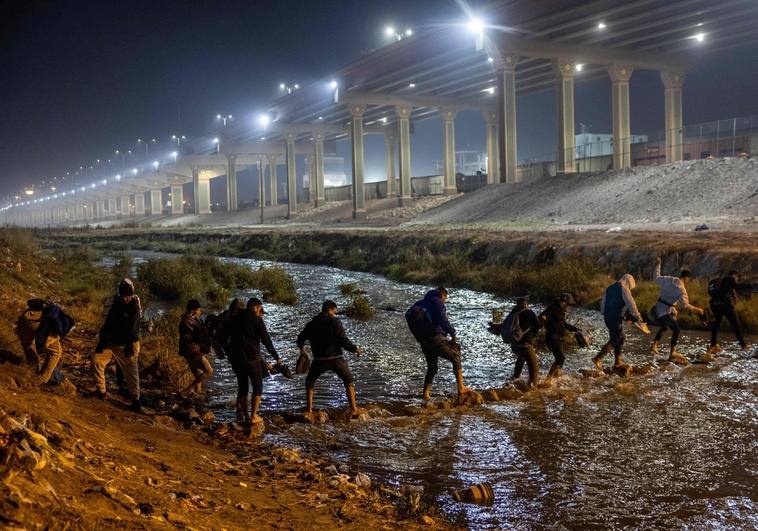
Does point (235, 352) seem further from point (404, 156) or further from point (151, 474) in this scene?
point (404, 156)

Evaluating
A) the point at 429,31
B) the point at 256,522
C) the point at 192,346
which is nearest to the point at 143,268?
the point at 192,346

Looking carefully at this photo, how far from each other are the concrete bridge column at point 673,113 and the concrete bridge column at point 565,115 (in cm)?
633

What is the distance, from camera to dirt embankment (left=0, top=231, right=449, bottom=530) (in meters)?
4.49

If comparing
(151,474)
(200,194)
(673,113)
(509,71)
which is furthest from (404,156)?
(151,474)

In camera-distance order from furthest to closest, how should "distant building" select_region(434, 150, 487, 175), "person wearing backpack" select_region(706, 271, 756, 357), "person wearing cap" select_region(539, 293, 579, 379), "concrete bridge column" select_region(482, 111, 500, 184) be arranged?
"distant building" select_region(434, 150, 487, 175)
"concrete bridge column" select_region(482, 111, 500, 184)
"person wearing backpack" select_region(706, 271, 756, 357)
"person wearing cap" select_region(539, 293, 579, 379)

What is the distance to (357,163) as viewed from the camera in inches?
2547

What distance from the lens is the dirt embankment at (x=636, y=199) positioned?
3094cm

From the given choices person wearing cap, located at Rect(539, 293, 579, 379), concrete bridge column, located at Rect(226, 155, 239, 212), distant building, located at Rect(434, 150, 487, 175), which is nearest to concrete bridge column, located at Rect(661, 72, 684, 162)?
person wearing cap, located at Rect(539, 293, 579, 379)

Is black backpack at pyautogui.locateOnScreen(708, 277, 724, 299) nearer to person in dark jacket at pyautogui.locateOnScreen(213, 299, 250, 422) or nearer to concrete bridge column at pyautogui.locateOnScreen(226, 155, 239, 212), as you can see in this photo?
person in dark jacket at pyautogui.locateOnScreen(213, 299, 250, 422)

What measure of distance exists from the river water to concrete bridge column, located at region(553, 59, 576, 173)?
34.5 metres

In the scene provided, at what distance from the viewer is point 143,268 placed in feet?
89.2

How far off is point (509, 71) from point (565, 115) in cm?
478

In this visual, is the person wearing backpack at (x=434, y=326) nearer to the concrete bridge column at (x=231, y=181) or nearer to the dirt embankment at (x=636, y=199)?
the dirt embankment at (x=636, y=199)

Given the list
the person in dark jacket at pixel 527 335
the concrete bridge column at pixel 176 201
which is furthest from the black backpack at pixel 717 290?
the concrete bridge column at pixel 176 201
